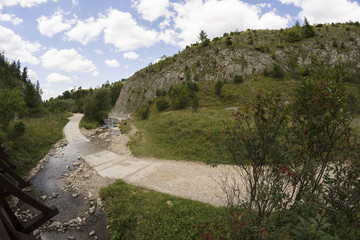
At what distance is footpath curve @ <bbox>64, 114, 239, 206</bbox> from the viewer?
913cm

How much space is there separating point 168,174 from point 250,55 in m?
40.8

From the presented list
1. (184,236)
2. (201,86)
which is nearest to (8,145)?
(184,236)

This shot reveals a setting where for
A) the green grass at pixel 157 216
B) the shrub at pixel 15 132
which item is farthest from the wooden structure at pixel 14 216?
the shrub at pixel 15 132

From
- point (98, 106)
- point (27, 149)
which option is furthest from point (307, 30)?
point (27, 149)

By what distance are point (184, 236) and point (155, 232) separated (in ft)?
4.19

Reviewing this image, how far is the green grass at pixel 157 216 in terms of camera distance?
269 inches

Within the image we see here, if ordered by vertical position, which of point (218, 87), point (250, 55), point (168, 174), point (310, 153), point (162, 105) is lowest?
point (168, 174)

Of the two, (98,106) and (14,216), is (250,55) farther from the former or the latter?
(14,216)

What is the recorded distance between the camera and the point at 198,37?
161ft

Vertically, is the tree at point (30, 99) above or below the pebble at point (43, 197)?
above

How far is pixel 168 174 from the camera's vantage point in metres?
11.5

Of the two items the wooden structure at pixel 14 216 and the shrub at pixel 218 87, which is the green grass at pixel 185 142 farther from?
the shrub at pixel 218 87

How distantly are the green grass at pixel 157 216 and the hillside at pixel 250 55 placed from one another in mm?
32882

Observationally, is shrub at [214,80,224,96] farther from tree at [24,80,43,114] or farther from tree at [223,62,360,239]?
tree at [24,80,43,114]
